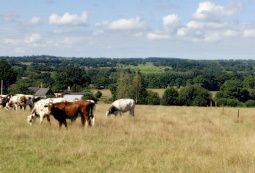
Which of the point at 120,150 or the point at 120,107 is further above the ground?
the point at 120,150

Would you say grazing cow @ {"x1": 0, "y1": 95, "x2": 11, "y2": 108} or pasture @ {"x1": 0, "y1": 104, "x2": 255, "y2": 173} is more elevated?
pasture @ {"x1": 0, "y1": 104, "x2": 255, "y2": 173}

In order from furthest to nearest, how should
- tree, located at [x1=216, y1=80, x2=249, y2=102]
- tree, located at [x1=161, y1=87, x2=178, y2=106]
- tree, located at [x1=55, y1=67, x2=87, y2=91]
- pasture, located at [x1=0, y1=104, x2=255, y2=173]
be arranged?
tree, located at [x1=55, y1=67, x2=87, y2=91] < tree, located at [x1=216, y1=80, x2=249, y2=102] < tree, located at [x1=161, y1=87, x2=178, y2=106] < pasture, located at [x1=0, y1=104, x2=255, y2=173]

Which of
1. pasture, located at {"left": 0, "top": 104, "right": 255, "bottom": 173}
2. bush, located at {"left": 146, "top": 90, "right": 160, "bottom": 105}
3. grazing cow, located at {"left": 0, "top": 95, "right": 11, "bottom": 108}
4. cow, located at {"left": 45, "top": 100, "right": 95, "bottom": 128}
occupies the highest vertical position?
cow, located at {"left": 45, "top": 100, "right": 95, "bottom": 128}

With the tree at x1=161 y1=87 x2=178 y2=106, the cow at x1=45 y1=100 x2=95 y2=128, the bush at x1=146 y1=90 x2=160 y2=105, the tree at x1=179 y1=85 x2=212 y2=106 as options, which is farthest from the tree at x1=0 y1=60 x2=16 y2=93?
the cow at x1=45 y1=100 x2=95 y2=128

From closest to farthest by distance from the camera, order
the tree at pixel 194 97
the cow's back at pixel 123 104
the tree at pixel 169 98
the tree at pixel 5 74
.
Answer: the cow's back at pixel 123 104, the tree at pixel 5 74, the tree at pixel 169 98, the tree at pixel 194 97

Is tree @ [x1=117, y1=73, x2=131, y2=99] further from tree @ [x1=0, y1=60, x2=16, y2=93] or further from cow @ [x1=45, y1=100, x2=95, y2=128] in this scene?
cow @ [x1=45, y1=100, x2=95, y2=128]

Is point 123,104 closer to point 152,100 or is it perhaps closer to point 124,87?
point 152,100

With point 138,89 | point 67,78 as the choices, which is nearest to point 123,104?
point 138,89

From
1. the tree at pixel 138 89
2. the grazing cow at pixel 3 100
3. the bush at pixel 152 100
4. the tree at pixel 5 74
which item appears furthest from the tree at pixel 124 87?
the grazing cow at pixel 3 100

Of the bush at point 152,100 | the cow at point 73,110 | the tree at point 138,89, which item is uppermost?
the cow at point 73,110

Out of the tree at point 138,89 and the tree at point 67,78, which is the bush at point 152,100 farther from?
the tree at point 67,78

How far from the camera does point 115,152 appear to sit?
10859 millimetres

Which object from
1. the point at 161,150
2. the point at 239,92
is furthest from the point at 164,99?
the point at 161,150

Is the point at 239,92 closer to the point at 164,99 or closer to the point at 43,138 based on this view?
the point at 164,99
